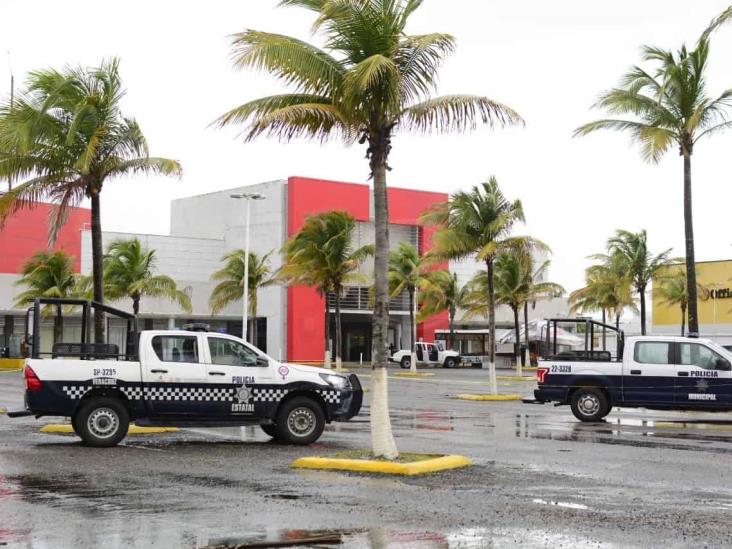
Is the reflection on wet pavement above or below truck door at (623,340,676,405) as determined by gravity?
below

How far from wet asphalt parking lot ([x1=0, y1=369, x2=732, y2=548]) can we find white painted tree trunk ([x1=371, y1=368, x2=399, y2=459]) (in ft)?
2.80

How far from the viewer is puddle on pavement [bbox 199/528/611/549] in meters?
8.40

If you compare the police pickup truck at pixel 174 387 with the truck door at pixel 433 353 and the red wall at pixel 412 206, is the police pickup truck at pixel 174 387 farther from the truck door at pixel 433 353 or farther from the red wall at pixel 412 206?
the red wall at pixel 412 206

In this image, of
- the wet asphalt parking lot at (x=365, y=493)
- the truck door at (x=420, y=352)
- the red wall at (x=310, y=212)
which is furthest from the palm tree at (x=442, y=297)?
the wet asphalt parking lot at (x=365, y=493)

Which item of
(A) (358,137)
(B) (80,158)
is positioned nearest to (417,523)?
(A) (358,137)

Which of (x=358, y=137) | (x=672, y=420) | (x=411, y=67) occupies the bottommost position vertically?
(x=672, y=420)

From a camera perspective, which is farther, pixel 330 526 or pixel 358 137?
pixel 358 137

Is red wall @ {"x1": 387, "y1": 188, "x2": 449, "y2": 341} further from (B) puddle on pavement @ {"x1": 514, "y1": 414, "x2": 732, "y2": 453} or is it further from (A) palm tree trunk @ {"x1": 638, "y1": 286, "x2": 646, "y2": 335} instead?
(B) puddle on pavement @ {"x1": 514, "y1": 414, "x2": 732, "y2": 453}

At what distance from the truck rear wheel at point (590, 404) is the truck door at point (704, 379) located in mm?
1661

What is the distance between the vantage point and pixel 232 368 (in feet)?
54.7

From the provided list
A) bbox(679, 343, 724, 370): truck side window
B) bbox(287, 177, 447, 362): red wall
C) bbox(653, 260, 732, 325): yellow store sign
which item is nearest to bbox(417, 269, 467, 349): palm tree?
bbox(287, 177, 447, 362): red wall

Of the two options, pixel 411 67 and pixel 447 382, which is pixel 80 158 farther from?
pixel 447 382

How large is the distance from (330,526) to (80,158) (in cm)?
1131

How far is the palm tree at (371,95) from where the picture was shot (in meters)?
13.9
